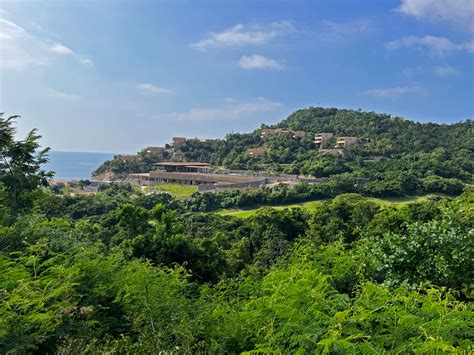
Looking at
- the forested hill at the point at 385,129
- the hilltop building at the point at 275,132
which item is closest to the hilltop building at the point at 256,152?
the hilltop building at the point at 275,132

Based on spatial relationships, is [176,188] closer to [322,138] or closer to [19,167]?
[322,138]

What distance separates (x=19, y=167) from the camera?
893 centimetres

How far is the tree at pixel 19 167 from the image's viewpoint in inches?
336

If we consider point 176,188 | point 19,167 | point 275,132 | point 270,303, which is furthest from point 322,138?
point 270,303

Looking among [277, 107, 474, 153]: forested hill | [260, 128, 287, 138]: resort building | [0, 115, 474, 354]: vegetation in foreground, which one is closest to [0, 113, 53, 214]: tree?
[0, 115, 474, 354]: vegetation in foreground

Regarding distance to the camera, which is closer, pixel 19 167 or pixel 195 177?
pixel 19 167

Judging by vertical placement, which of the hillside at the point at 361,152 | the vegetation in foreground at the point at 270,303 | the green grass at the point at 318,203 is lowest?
the green grass at the point at 318,203

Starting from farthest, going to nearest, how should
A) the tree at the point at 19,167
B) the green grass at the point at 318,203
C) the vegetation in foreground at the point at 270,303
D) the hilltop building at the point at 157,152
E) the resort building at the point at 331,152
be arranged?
the hilltop building at the point at 157,152 < the resort building at the point at 331,152 < the green grass at the point at 318,203 < the tree at the point at 19,167 < the vegetation in foreground at the point at 270,303

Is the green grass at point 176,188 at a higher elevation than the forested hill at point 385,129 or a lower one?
lower

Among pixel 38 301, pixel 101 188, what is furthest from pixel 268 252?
pixel 101 188

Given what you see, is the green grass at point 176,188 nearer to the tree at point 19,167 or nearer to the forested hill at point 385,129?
the forested hill at point 385,129

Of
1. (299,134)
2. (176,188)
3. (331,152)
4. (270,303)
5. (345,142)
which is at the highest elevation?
(299,134)

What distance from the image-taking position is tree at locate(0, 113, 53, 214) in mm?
8539

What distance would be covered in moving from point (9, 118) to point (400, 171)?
151 feet
